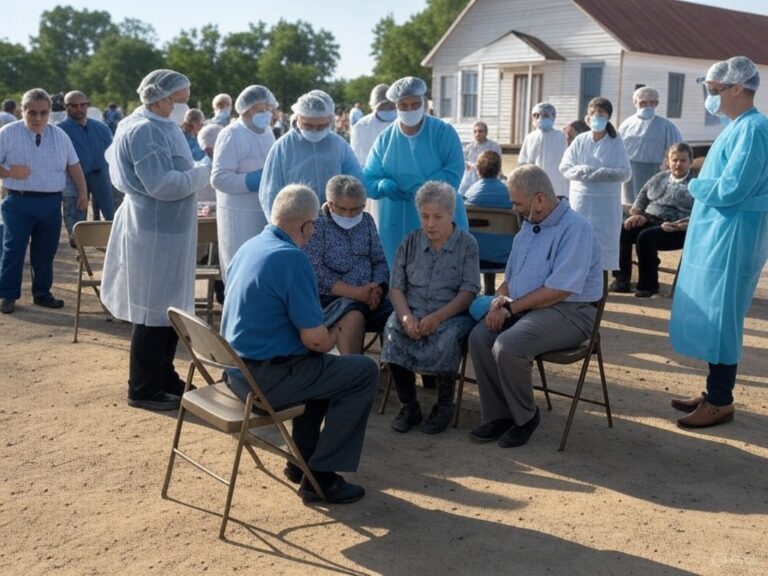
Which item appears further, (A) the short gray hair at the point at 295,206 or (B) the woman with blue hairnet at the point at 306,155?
(B) the woman with blue hairnet at the point at 306,155

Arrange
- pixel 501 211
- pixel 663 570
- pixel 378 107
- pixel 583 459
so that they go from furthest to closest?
pixel 378 107 → pixel 501 211 → pixel 583 459 → pixel 663 570

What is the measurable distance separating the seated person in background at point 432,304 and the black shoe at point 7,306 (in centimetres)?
429

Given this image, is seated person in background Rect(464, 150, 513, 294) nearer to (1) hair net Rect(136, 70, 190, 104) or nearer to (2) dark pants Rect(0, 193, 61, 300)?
(1) hair net Rect(136, 70, 190, 104)

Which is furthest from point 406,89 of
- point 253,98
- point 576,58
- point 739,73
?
point 576,58

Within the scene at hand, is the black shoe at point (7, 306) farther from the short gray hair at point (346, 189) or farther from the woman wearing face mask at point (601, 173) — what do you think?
the woman wearing face mask at point (601, 173)

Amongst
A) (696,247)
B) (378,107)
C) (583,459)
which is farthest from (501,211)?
(378,107)

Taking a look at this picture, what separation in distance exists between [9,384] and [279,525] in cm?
288

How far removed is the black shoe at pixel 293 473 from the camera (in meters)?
4.31

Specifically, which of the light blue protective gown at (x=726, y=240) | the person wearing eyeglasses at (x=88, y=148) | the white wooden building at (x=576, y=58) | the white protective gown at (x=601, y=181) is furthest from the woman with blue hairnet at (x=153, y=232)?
the white wooden building at (x=576, y=58)

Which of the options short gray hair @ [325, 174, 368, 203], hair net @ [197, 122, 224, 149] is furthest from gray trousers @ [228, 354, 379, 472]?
hair net @ [197, 122, 224, 149]

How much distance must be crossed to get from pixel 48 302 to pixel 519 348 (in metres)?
5.10

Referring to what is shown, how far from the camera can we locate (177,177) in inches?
200

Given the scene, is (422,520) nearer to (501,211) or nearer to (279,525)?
(279,525)

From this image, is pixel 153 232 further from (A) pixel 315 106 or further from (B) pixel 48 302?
(B) pixel 48 302
